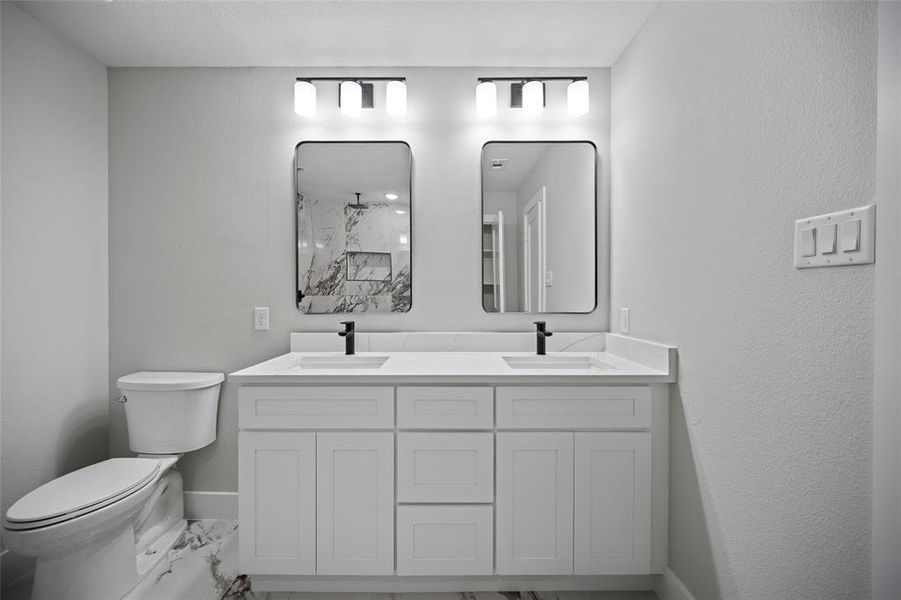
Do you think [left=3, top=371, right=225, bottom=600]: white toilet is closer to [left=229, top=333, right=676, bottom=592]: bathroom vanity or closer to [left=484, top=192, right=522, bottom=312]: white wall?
[left=229, top=333, right=676, bottom=592]: bathroom vanity

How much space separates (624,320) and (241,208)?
1.97 m

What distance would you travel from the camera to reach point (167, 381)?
1.78 metres

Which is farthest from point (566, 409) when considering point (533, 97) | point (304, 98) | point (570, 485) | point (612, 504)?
point (304, 98)

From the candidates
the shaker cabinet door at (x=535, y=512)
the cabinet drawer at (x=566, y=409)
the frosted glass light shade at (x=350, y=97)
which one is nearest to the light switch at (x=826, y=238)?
the cabinet drawer at (x=566, y=409)

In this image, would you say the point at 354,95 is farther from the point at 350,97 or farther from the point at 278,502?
the point at 278,502

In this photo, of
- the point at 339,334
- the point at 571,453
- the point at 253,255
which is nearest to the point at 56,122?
the point at 253,255

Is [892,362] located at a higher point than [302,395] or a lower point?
higher

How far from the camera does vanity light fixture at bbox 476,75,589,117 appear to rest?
1893 millimetres

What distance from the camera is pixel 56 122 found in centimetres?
174

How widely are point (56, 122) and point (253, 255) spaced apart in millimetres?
969

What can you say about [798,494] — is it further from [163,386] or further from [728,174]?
[163,386]

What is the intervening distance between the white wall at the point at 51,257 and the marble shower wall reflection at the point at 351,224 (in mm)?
981

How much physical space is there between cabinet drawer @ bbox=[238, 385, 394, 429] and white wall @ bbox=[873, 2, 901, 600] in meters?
1.24

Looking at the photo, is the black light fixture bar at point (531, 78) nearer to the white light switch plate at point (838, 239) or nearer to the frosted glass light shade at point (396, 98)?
the frosted glass light shade at point (396, 98)
